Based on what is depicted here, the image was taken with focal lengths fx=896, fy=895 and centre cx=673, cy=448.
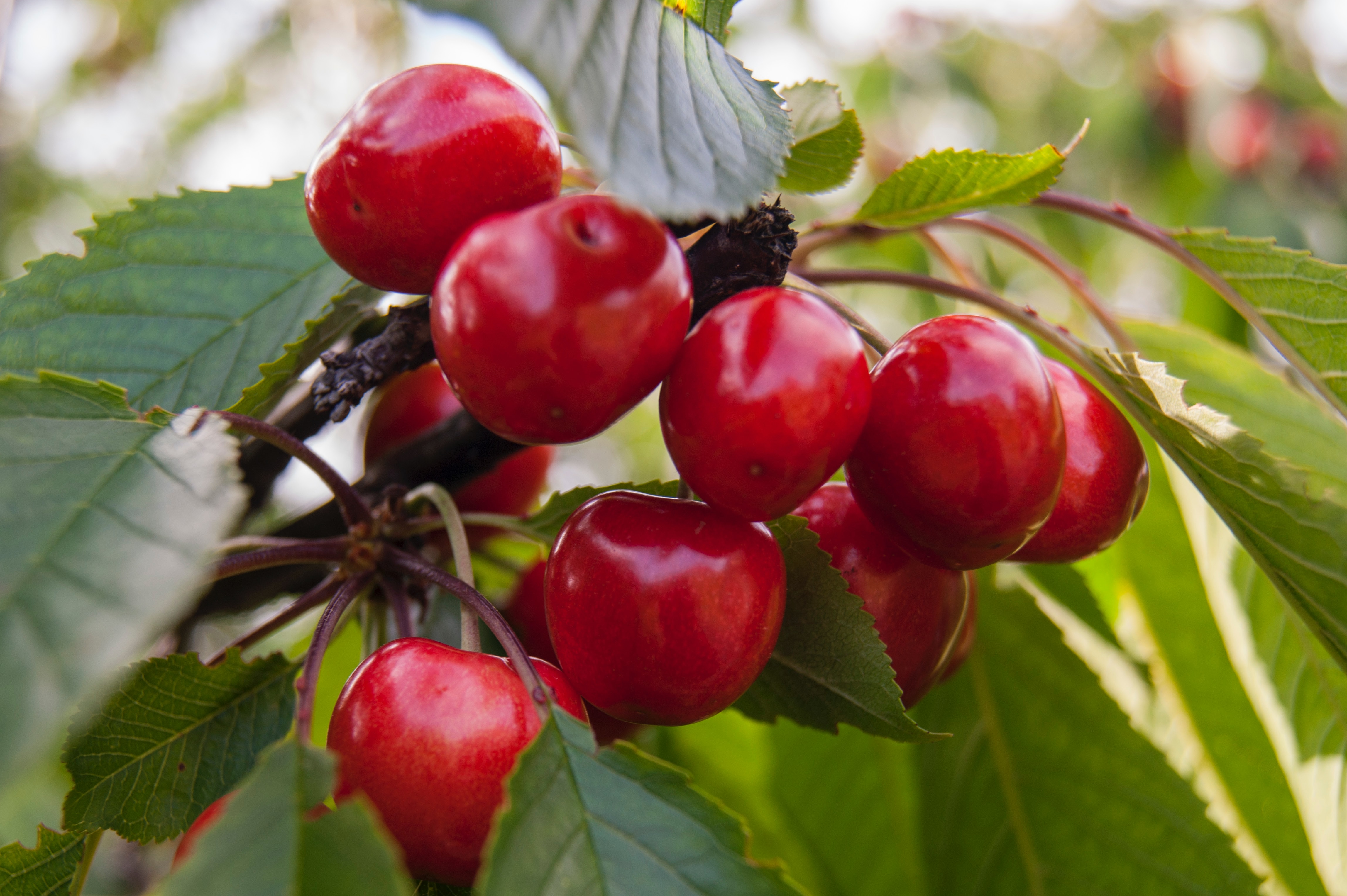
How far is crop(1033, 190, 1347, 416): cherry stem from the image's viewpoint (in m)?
0.94

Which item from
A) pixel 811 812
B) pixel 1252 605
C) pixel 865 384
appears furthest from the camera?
pixel 811 812

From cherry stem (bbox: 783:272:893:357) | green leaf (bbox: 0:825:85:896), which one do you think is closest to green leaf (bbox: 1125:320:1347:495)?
cherry stem (bbox: 783:272:893:357)

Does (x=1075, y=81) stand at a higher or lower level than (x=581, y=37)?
lower

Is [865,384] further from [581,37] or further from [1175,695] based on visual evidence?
[1175,695]

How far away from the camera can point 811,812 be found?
132cm

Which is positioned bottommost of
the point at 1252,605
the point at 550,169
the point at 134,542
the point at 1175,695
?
the point at 1175,695

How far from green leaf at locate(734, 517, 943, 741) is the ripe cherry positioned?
0.48 meters

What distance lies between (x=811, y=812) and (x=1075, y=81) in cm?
418

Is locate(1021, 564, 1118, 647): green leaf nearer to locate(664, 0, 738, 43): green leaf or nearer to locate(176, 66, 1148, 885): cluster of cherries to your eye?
locate(176, 66, 1148, 885): cluster of cherries

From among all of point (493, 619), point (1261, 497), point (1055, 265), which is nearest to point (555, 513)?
point (493, 619)

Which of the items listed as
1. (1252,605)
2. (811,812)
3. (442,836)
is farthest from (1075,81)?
(442,836)

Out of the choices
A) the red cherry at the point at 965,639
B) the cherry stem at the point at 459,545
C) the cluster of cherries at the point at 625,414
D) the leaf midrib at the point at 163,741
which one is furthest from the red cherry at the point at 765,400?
the leaf midrib at the point at 163,741

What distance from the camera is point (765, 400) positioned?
540mm

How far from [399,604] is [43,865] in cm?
32
